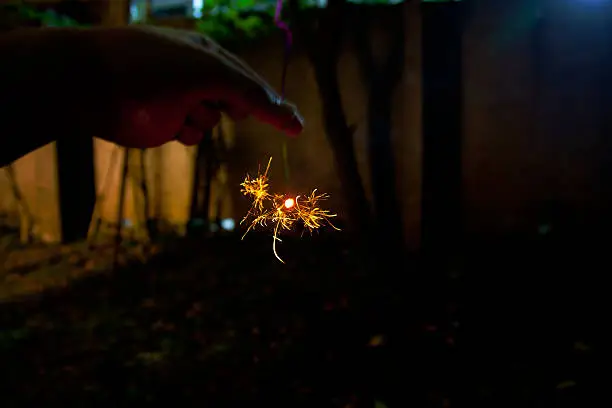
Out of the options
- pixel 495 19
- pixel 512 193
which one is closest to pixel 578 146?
pixel 512 193

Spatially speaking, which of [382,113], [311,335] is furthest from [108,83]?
[382,113]

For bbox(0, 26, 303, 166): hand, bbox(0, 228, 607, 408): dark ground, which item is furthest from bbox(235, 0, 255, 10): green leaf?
bbox(0, 26, 303, 166): hand

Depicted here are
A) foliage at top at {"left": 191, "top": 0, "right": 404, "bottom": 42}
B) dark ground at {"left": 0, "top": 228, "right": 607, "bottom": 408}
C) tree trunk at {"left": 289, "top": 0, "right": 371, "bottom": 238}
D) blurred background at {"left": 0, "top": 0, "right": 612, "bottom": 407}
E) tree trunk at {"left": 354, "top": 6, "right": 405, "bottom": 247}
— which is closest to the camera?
dark ground at {"left": 0, "top": 228, "right": 607, "bottom": 408}

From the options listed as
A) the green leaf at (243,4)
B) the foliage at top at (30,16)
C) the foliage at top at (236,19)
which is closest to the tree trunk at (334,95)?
the foliage at top at (236,19)

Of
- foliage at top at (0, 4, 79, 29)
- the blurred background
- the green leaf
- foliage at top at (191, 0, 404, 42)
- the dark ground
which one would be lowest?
the dark ground

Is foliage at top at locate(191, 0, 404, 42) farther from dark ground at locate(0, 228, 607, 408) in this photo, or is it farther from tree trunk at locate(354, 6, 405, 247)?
dark ground at locate(0, 228, 607, 408)

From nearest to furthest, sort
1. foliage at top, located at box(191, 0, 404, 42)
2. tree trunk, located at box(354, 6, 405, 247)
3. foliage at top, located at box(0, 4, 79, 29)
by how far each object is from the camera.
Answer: foliage at top, located at box(0, 4, 79, 29), tree trunk, located at box(354, 6, 405, 247), foliage at top, located at box(191, 0, 404, 42)

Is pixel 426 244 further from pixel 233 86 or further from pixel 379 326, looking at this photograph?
pixel 233 86
